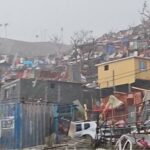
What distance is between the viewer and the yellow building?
4741 centimetres

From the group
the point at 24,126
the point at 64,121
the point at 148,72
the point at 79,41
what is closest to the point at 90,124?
the point at 64,121

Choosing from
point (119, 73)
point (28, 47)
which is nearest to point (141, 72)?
point (119, 73)

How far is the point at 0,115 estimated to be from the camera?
31.0 m

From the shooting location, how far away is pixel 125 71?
47.8 meters

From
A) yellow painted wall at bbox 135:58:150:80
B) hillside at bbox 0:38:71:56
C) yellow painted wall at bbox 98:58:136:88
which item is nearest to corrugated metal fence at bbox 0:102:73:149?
yellow painted wall at bbox 98:58:136:88

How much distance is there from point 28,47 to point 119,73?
65015 mm

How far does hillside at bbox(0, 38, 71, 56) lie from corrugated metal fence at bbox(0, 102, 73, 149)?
229 ft

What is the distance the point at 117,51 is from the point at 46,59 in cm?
2107

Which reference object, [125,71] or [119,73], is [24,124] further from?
[119,73]

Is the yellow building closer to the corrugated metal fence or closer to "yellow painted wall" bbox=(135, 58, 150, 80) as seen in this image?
"yellow painted wall" bbox=(135, 58, 150, 80)

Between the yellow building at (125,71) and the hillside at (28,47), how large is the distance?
5051 cm

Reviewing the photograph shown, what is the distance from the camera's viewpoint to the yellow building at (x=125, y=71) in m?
47.4

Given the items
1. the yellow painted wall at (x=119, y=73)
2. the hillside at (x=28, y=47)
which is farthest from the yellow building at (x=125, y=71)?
the hillside at (x=28, y=47)

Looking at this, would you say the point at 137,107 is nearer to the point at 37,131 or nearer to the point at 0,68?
the point at 37,131
